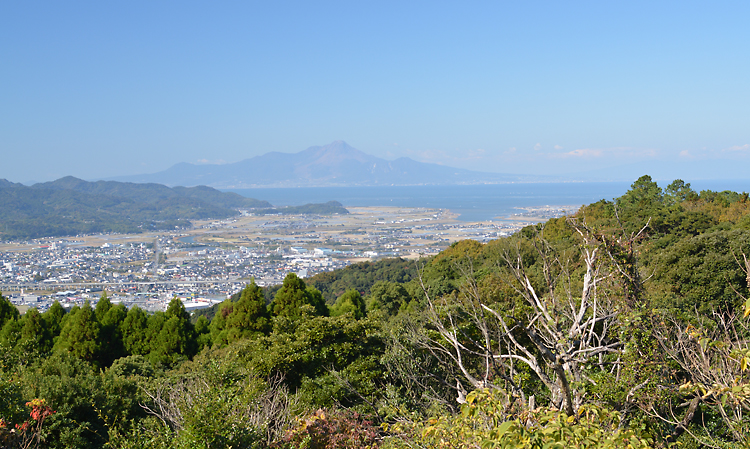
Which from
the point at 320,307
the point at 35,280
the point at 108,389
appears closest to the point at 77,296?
the point at 35,280

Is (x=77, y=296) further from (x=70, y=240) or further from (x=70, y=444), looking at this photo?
(x=70, y=240)

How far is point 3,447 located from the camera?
389 cm

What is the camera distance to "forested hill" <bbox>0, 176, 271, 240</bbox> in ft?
251

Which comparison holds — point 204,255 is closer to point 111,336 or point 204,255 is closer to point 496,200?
point 111,336

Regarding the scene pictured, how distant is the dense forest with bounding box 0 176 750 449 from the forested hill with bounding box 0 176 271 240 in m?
74.8

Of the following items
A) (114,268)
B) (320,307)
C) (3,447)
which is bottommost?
(114,268)

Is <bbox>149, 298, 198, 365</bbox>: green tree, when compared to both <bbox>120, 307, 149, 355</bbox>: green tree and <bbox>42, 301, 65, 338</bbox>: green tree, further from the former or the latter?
<bbox>42, 301, 65, 338</bbox>: green tree

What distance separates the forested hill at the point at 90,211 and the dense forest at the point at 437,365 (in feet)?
246

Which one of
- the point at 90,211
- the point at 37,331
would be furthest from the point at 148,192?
the point at 37,331

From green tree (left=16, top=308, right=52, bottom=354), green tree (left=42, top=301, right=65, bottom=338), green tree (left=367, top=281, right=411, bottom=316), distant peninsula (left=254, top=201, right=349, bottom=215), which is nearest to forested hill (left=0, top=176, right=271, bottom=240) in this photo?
distant peninsula (left=254, top=201, right=349, bottom=215)

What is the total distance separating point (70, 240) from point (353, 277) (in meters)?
56.8

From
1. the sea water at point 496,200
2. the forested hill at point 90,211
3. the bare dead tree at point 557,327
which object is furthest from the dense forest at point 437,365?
the forested hill at point 90,211

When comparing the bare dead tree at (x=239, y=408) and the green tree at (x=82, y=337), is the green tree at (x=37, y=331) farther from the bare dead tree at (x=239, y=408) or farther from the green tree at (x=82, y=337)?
the bare dead tree at (x=239, y=408)

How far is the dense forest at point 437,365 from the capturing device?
368 cm
